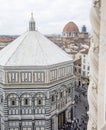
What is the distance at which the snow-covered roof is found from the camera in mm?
18375

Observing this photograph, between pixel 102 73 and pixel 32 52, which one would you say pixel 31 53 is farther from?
pixel 102 73

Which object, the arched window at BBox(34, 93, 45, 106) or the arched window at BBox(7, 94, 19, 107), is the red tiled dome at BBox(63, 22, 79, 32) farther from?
the arched window at BBox(7, 94, 19, 107)

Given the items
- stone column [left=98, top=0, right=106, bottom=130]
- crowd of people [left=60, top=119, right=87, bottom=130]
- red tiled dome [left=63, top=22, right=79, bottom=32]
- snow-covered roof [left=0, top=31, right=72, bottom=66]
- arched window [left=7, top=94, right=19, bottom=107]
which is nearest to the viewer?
stone column [left=98, top=0, right=106, bottom=130]

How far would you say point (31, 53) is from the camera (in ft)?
63.1

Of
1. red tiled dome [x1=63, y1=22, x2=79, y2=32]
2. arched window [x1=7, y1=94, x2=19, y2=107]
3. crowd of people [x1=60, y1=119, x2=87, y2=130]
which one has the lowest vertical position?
crowd of people [x1=60, y1=119, x2=87, y2=130]

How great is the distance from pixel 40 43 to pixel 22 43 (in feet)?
3.92

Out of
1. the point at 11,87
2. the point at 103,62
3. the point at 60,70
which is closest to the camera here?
the point at 103,62

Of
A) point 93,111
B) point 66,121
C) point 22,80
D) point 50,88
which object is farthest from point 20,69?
point 93,111

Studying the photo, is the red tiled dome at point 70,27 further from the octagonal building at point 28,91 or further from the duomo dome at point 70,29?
the octagonal building at point 28,91

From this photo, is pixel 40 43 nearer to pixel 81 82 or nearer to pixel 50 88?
pixel 50 88

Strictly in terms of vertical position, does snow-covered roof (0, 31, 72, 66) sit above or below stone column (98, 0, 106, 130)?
below

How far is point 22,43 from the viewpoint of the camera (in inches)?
787

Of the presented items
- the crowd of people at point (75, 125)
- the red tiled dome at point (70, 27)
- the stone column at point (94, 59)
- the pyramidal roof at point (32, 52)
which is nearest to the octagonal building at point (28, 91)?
the pyramidal roof at point (32, 52)

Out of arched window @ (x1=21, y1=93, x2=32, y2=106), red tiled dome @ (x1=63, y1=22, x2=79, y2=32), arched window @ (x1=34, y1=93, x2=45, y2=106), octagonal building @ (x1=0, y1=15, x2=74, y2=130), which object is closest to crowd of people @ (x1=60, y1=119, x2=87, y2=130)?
octagonal building @ (x1=0, y1=15, x2=74, y2=130)
